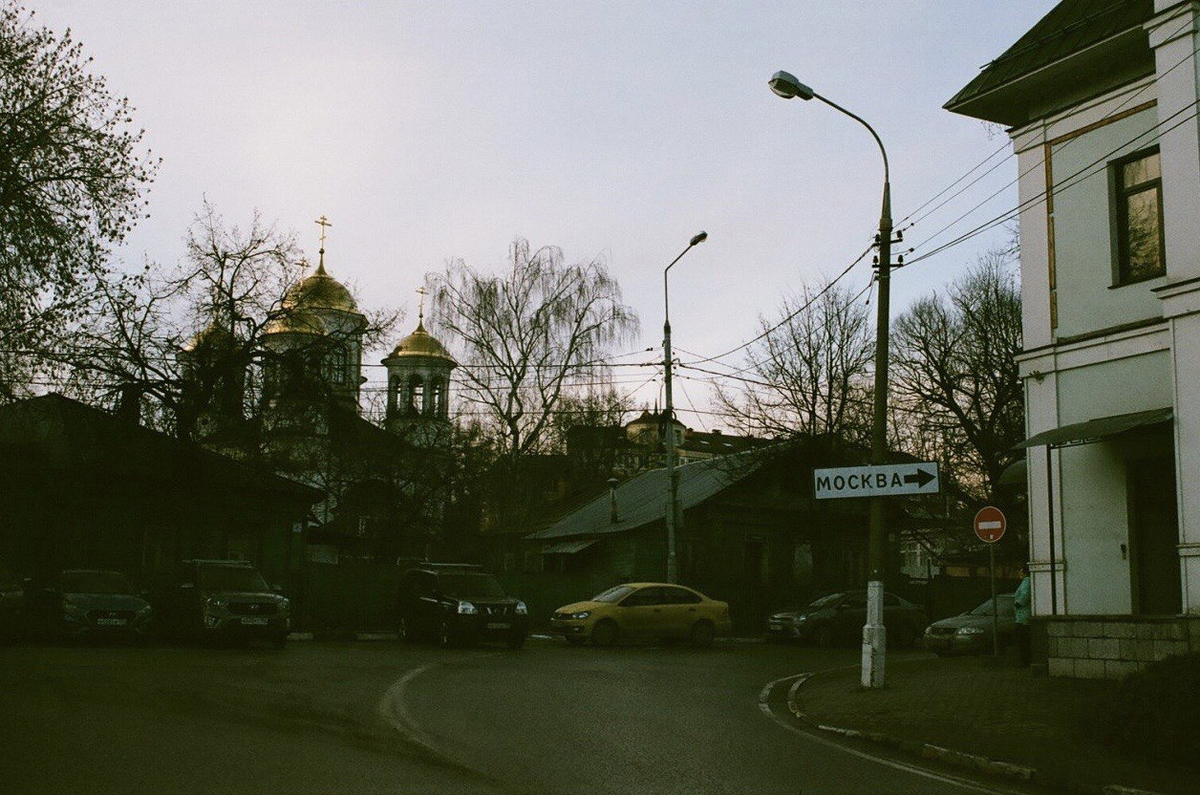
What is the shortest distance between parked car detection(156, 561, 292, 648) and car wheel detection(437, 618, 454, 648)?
351 centimetres

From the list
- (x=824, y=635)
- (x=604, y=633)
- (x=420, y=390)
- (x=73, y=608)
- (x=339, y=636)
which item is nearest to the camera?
(x=73, y=608)

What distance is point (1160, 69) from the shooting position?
46.5 ft

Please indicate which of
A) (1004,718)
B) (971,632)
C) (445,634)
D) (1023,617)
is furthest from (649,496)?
(1004,718)

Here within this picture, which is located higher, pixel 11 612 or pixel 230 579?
pixel 230 579

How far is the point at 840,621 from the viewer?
29.6 meters

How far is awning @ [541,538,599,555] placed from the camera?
43125mm

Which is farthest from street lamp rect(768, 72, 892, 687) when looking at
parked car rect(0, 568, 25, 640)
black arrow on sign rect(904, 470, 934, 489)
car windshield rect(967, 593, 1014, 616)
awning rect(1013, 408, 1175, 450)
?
parked car rect(0, 568, 25, 640)

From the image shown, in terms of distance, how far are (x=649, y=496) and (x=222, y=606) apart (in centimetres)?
2453

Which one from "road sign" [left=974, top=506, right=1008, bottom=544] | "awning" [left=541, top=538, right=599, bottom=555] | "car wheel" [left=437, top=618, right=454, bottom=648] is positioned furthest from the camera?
"awning" [left=541, top=538, right=599, bottom=555]

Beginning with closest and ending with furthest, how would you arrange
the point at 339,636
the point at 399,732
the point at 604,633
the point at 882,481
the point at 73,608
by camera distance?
the point at 399,732 < the point at 882,481 < the point at 73,608 < the point at 604,633 < the point at 339,636

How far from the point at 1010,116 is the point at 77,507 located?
25921 millimetres

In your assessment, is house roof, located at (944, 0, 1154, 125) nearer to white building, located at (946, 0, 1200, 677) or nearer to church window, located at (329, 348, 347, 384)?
white building, located at (946, 0, 1200, 677)

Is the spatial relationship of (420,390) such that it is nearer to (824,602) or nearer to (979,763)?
(824,602)

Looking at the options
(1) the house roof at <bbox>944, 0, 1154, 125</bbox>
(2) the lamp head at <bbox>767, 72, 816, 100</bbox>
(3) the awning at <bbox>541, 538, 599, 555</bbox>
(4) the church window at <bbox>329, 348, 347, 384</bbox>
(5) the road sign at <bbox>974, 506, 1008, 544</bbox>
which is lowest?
(3) the awning at <bbox>541, 538, 599, 555</bbox>
